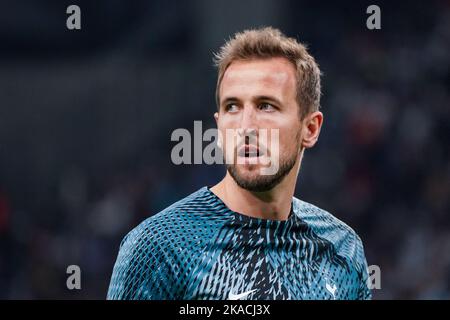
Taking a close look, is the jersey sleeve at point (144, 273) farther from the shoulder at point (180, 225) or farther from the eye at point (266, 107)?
the eye at point (266, 107)

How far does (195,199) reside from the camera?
13.0ft

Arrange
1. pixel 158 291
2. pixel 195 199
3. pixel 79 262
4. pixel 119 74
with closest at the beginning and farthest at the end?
1. pixel 158 291
2. pixel 195 199
3. pixel 79 262
4. pixel 119 74

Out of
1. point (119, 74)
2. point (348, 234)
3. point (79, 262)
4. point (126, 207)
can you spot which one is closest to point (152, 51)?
point (119, 74)

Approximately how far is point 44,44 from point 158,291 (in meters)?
8.17

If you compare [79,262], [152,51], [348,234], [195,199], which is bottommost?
[79,262]

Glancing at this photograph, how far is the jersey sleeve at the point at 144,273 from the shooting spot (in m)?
3.57

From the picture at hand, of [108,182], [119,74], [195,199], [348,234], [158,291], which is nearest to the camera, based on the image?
[158,291]

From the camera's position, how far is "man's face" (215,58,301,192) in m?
3.76

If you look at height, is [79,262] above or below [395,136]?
below

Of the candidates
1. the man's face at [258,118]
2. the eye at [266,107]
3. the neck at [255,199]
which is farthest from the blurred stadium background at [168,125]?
the eye at [266,107]

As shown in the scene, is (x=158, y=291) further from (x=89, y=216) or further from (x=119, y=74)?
(x=119, y=74)

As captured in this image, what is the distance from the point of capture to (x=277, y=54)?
398 cm

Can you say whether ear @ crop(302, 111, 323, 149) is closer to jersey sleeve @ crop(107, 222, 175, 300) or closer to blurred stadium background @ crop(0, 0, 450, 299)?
jersey sleeve @ crop(107, 222, 175, 300)

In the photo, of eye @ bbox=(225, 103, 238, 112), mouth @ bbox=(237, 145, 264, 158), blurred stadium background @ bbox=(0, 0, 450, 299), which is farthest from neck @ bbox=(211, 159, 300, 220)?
blurred stadium background @ bbox=(0, 0, 450, 299)
